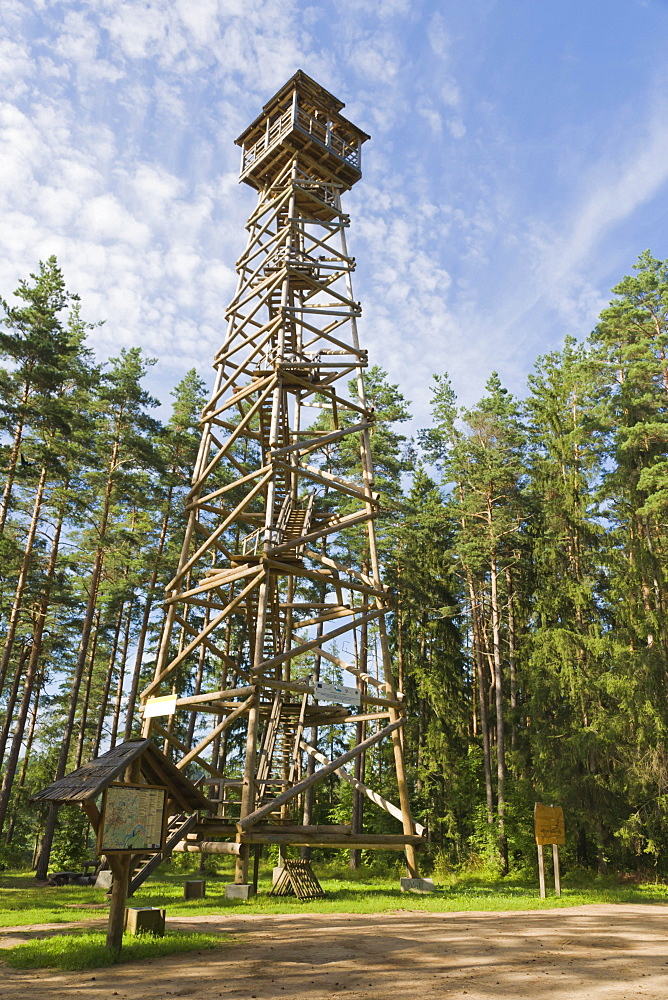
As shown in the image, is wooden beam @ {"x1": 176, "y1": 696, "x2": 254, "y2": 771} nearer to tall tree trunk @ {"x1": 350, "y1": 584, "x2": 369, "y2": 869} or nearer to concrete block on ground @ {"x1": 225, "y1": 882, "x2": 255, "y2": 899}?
concrete block on ground @ {"x1": 225, "y1": 882, "x2": 255, "y2": 899}

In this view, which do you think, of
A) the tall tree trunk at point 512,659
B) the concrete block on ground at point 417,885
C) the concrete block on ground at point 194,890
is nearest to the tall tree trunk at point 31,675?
the concrete block on ground at point 194,890

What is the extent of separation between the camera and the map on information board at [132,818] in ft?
24.8

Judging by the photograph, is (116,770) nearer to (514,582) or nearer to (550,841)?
(550,841)

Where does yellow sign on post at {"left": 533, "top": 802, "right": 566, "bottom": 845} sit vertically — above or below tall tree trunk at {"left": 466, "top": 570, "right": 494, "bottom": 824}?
below

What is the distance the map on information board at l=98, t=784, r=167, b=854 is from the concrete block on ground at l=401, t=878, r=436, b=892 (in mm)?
7442

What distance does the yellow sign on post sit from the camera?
1387cm

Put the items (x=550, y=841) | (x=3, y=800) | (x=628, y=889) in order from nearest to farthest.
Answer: (x=550, y=841) → (x=628, y=889) → (x=3, y=800)

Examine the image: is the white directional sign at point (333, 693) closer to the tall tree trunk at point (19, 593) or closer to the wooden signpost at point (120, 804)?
the wooden signpost at point (120, 804)

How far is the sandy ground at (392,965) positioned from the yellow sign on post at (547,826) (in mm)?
3816

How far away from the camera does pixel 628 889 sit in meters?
17.3

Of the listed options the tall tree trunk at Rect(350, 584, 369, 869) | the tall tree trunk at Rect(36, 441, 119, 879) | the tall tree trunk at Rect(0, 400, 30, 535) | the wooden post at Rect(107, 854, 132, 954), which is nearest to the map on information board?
the wooden post at Rect(107, 854, 132, 954)

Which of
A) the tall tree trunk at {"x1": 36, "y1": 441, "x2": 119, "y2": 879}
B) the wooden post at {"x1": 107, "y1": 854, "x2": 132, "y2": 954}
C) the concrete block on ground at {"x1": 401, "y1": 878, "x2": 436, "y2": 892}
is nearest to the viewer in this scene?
the wooden post at {"x1": 107, "y1": 854, "x2": 132, "y2": 954}

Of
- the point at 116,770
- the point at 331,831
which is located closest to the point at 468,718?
the point at 331,831

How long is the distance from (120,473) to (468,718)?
16.6 m
